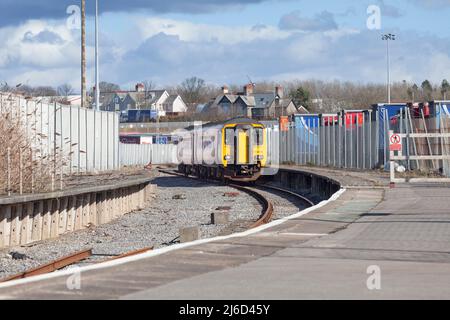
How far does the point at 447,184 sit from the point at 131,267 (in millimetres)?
18529

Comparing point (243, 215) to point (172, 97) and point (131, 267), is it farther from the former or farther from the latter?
point (172, 97)

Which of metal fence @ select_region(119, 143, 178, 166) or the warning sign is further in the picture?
metal fence @ select_region(119, 143, 178, 166)

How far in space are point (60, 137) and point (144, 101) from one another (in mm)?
103165

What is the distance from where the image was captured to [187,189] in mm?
38188

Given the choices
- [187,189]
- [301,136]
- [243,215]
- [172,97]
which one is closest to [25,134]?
[243,215]

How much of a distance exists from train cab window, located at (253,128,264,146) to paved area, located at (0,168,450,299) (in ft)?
77.2

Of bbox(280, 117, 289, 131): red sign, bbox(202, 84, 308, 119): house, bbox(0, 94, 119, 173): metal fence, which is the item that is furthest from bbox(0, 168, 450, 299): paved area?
bbox(202, 84, 308, 119): house

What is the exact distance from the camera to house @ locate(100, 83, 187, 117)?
409 feet

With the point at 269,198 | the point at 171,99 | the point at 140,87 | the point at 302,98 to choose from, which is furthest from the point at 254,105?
the point at 269,198

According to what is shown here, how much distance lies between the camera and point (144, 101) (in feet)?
433

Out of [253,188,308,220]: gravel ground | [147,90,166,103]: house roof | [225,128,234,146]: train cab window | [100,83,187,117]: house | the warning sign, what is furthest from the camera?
[147,90,166,103]: house roof

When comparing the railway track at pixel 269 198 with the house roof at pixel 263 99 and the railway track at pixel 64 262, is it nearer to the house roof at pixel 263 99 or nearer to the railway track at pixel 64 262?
the railway track at pixel 64 262

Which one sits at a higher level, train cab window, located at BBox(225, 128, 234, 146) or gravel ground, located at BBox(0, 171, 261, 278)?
train cab window, located at BBox(225, 128, 234, 146)

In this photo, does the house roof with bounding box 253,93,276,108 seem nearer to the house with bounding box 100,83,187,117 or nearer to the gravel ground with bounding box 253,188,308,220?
the house with bounding box 100,83,187,117
